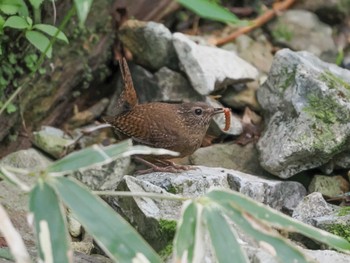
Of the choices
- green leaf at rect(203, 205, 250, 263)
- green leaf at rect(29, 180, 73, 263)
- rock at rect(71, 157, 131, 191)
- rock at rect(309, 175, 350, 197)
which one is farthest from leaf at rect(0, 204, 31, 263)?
rock at rect(309, 175, 350, 197)

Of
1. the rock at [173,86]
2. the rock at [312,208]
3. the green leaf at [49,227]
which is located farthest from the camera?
the rock at [173,86]

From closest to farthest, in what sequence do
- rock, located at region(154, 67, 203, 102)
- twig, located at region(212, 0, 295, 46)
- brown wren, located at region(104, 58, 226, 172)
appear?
1. brown wren, located at region(104, 58, 226, 172)
2. rock, located at region(154, 67, 203, 102)
3. twig, located at region(212, 0, 295, 46)

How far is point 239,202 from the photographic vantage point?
232 cm

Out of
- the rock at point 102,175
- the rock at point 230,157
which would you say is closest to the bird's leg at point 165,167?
the rock at point 102,175

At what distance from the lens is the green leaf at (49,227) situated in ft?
7.16

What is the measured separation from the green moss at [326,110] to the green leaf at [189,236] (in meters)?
2.42

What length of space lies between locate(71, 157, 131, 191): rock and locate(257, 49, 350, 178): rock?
90 centimetres

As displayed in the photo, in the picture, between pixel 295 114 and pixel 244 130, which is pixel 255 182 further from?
pixel 244 130

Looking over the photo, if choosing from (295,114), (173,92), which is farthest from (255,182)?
(173,92)

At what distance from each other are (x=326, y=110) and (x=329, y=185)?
46 cm

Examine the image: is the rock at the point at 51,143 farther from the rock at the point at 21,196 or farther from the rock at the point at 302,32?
the rock at the point at 302,32

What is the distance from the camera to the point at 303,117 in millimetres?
4602

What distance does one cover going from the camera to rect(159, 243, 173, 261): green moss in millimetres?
3127

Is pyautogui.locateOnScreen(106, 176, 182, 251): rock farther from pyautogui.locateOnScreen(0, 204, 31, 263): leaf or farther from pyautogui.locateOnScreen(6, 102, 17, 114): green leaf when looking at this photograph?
pyautogui.locateOnScreen(6, 102, 17, 114): green leaf
